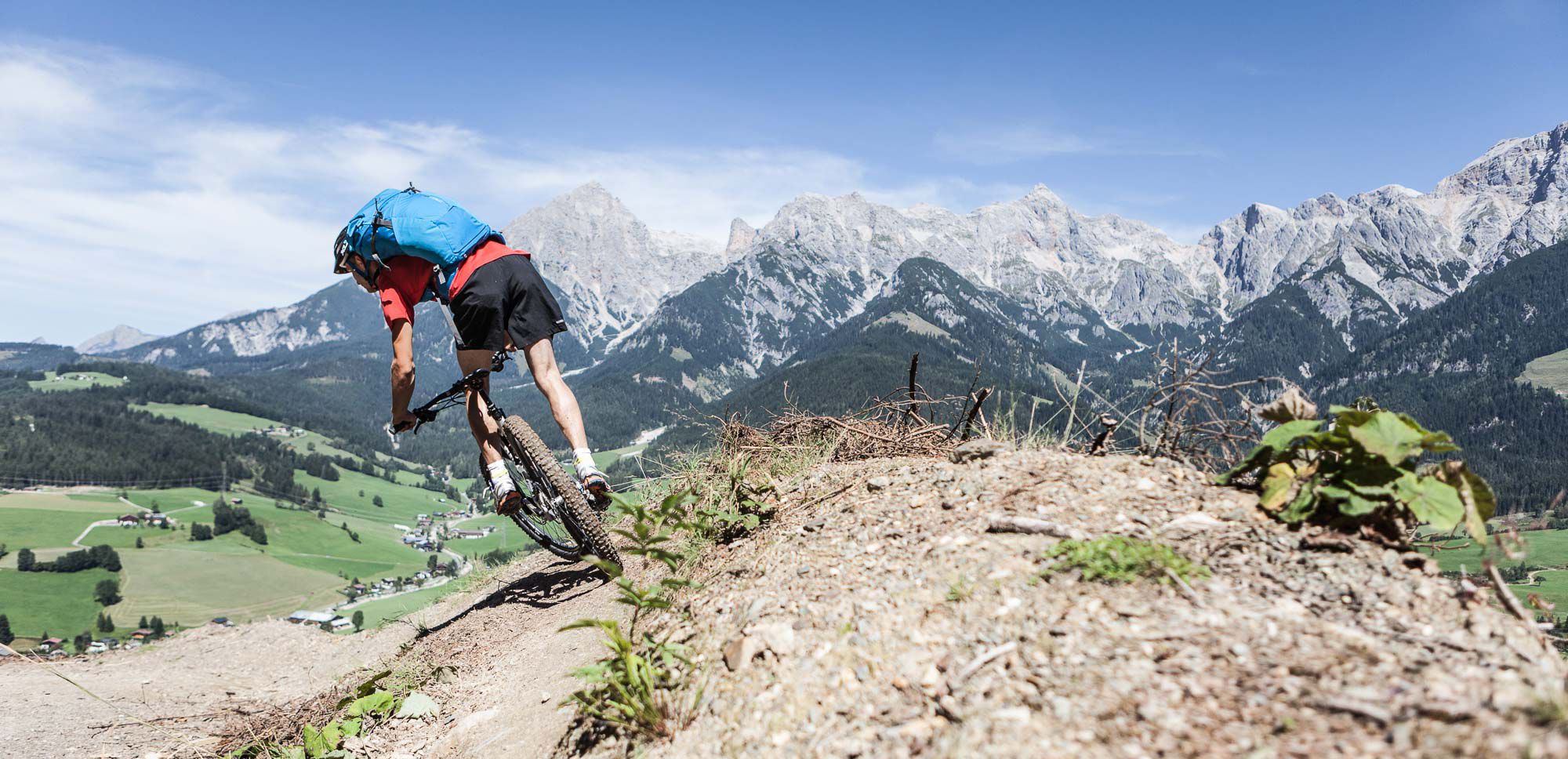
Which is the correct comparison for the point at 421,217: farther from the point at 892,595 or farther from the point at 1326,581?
the point at 1326,581

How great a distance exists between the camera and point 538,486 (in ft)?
20.7

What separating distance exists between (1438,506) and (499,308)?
595 centimetres

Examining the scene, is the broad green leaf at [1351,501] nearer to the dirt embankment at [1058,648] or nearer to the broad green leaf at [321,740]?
the dirt embankment at [1058,648]

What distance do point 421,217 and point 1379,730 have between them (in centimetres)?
658

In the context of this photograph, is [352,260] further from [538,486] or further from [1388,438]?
[1388,438]

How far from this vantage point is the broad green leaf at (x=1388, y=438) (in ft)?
10.0

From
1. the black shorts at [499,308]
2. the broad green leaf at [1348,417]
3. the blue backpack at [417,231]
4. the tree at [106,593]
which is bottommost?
the tree at [106,593]

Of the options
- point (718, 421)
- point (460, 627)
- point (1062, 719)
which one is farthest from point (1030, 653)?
point (460, 627)

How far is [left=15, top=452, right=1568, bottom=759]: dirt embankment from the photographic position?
2148 millimetres

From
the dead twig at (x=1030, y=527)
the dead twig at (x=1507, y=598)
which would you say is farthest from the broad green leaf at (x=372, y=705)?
the dead twig at (x=1507, y=598)

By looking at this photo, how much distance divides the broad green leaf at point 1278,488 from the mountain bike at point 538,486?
4529 mm

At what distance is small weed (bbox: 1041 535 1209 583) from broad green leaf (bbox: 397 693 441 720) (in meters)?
3.93

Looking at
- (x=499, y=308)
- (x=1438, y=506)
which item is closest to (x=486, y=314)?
(x=499, y=308)

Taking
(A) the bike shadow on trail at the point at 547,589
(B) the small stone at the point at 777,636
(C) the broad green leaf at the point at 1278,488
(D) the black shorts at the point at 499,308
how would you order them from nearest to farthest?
(B) the small stone at the point at 777,636 → (C) the broad green leaf at the point at 1278,488 → (D) the black shorts at the point at 499,308 → (A) the bike shadow on trail at the point at 547,589
